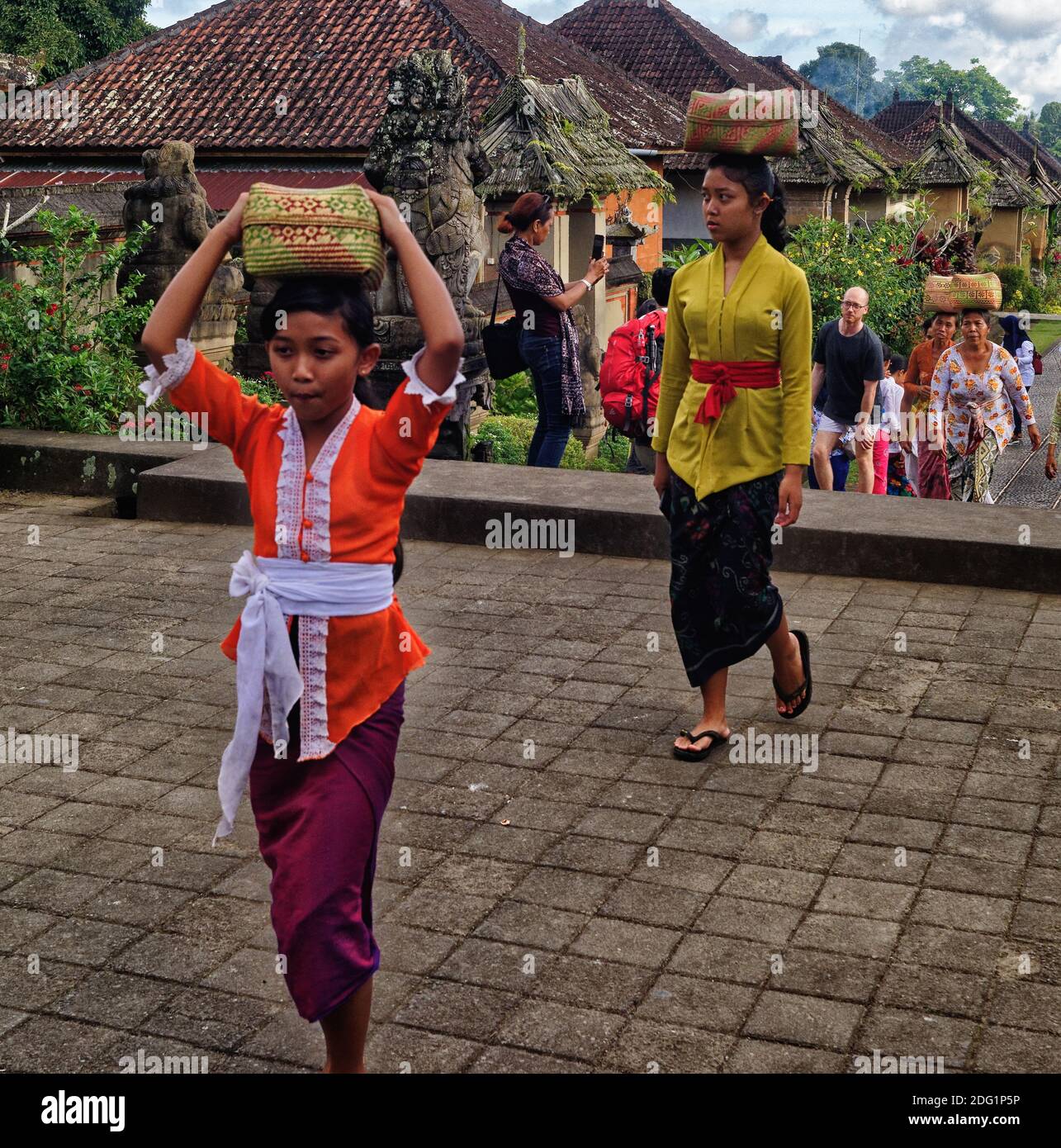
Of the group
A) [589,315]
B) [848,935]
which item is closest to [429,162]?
[589,315]

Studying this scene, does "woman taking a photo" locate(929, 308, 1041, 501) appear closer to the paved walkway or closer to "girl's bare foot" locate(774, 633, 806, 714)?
the paved walkway

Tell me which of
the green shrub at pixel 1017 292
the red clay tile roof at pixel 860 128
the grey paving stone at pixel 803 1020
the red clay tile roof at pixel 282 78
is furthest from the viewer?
the green shrub at pixel 1017 292

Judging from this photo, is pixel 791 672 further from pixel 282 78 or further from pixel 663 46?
pixel 663 46

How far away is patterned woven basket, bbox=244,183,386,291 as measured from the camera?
11.1ft

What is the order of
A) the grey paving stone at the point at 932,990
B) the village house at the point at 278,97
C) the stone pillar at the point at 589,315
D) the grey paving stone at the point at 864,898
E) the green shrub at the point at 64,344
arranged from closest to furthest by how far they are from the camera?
the grey paving stone at the point at 932,990 → the grey paving stone at the point at 864,898 → the green shrub at the point at 64,344 → the stone pillar at the point at 589,315 → the village house at the point at 278,97

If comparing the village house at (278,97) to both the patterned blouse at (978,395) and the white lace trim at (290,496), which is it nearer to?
the patterned blouse at (978,395)

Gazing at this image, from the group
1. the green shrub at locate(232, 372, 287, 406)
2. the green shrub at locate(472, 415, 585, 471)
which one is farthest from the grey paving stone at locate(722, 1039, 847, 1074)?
the green shrub at locate(232, 372, 287, 406)

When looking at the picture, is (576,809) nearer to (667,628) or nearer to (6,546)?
(667,628)

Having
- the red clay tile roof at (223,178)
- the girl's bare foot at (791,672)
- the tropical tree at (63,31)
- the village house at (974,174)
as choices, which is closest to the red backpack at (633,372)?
the girl's bare foot at (791,672)

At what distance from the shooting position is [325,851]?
3.43m

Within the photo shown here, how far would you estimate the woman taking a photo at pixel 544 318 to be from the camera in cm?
947

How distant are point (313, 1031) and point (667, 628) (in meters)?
3.70

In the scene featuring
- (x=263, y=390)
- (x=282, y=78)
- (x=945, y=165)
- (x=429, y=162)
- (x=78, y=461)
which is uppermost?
(x=282, y=78)

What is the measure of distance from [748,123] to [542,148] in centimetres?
1352
